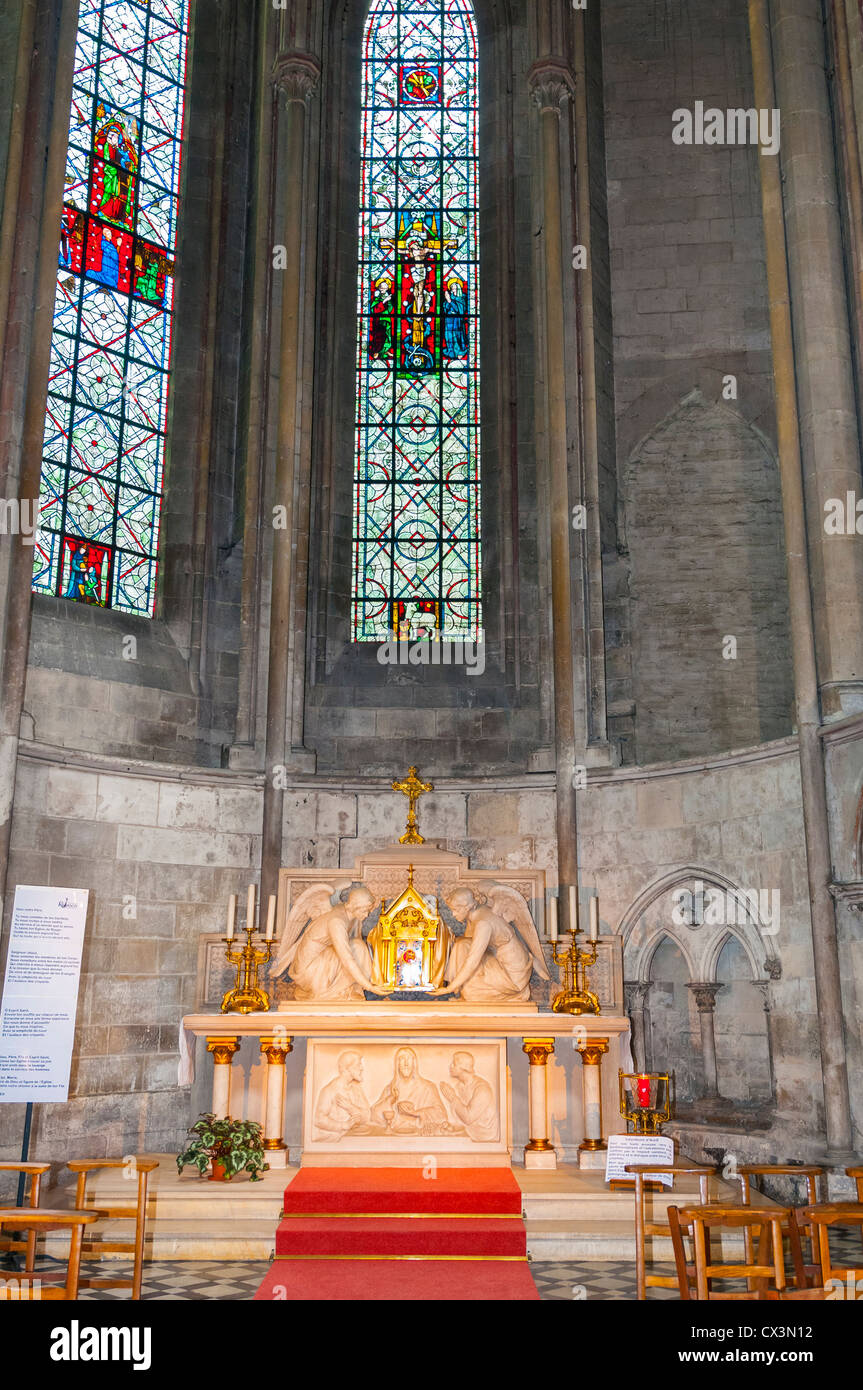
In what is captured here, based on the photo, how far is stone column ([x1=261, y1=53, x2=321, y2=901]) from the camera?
12266 mm

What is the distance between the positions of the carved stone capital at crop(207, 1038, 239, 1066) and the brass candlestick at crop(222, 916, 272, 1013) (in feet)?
1.15

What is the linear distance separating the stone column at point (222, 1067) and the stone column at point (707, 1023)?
157 inches

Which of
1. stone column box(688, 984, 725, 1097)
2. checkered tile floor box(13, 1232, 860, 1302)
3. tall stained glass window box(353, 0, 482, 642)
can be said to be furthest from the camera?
tall stained glass window box(353, 0, 482, 642)

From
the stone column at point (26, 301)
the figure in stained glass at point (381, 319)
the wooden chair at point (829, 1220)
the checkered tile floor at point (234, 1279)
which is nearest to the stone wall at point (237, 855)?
the stone column at point (26, 301)

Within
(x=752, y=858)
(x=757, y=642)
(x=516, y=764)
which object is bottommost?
(x=752, y=858)

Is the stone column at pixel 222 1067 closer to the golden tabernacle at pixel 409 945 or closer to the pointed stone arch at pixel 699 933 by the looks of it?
the golden tabernacle at pixel 409 945

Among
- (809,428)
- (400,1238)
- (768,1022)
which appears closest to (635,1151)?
(400,1238)

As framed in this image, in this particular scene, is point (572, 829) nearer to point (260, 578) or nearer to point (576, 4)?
point (260, 578)

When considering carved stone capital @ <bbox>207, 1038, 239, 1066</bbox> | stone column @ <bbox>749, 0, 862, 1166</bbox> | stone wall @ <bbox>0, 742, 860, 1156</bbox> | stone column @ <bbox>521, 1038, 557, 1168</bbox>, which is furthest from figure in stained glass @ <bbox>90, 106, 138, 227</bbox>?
stone column @ <bbox>521, 1038, 557, 1168</bbox>

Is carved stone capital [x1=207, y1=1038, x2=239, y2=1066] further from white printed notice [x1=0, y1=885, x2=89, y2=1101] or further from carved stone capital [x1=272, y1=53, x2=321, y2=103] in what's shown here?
carved stone capital [x1=272, y1=53, x2=321, y2=103]

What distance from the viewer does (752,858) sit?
1088cm

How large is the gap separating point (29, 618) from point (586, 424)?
Result: 587 centimetres

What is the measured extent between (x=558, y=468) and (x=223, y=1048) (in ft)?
21.2
